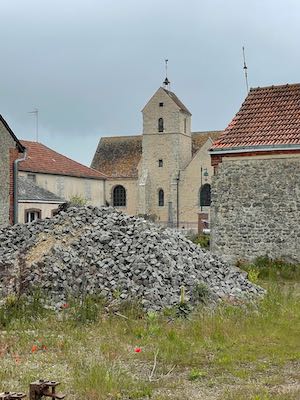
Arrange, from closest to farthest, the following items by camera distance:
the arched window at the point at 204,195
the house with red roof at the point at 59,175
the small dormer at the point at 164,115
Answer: the house with red roof at the point at 59,175
the arched window at the point at 204,195
the small dormer at the point at 164,115

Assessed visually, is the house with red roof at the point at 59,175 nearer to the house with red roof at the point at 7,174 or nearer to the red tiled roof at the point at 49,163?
the red tiled roof at the point at 49,163

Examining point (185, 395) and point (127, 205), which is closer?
point (185, 395)

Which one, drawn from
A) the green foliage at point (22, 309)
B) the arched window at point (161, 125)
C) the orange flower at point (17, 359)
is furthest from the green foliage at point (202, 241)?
the arched window at point (161, 125)

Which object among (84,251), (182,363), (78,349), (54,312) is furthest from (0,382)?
(84,251)

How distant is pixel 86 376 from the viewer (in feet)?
25.1

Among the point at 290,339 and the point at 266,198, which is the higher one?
the point at 266,198

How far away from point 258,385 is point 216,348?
1.93 metres

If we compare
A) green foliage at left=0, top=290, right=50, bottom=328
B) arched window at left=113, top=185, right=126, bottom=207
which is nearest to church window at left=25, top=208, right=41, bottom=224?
green foliage at left=0, top=290, right=50, bottom=328

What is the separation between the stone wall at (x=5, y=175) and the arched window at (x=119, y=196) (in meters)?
40.7

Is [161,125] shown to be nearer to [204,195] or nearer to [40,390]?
[204,195]

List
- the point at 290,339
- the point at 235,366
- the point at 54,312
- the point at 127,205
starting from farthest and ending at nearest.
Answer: the point at 127,205, the point at 54,312, the point at 290,339, the point at 235,366

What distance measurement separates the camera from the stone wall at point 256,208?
66.3 ft

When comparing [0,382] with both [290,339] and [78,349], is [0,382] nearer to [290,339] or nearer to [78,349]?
[78,349]

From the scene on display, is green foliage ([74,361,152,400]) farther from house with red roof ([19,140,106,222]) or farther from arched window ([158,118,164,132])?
arched window ([158,118,164,132])
